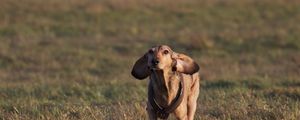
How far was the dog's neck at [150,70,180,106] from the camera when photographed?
7543mm

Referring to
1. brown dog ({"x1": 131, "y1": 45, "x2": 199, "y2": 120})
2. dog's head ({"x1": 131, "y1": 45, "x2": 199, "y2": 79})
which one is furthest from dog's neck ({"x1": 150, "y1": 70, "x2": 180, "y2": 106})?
dog's head ({"x1": 131, "y1": 45, "x2": 199, "y2": 79})

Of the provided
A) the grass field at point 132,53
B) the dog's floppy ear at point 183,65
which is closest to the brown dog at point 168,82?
the dog's floppy ear at point 183,65

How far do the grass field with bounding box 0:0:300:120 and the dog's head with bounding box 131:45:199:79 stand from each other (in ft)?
5.53

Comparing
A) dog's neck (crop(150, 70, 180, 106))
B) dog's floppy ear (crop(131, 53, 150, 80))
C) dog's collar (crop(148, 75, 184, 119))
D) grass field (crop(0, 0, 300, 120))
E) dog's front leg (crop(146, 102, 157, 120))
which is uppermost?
dog's floppy ear (crop(131, 53, 150, 80))

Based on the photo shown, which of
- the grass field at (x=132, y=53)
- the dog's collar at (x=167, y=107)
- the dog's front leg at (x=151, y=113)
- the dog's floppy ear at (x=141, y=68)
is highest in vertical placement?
the dog's floppy ear at (x=141, y=68)

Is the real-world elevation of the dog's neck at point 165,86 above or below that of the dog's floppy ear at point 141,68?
below

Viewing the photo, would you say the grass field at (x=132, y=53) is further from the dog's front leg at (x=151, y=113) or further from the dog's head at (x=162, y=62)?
the dog's head at (x=162, y=62)

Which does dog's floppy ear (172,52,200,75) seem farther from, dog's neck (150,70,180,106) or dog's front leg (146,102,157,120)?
dog's front leg (146,102,157,120)

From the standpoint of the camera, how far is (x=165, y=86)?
7574 millimetres

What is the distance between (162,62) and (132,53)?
12.1m

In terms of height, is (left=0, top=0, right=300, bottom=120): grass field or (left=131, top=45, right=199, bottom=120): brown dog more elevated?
(left=131, top=45, right=199, bottom=120): brown dog

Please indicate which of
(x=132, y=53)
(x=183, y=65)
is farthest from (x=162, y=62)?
(x=132, y=53)

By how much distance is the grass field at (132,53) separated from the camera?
10031 mm

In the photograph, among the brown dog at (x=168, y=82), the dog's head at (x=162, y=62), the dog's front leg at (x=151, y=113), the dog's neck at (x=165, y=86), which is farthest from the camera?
the dog's front leg at (x=151, y=113)
